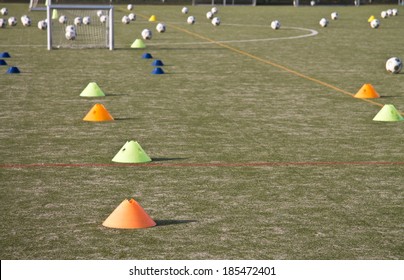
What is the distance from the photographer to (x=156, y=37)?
33.2m

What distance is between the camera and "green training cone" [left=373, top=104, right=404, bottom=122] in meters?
14.9

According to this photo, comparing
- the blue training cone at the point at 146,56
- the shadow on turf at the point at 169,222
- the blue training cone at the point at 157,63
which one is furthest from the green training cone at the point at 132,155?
the blue training cone at the point at 146,56

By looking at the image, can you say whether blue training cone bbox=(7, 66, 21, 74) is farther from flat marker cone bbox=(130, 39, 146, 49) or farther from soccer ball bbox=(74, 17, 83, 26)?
soccer ball bbox=(74, 17, 83, 26)

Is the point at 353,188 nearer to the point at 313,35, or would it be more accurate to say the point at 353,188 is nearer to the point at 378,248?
the point at 378,248

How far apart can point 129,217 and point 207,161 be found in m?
3.26

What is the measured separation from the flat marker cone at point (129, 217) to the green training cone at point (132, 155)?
9.47ft

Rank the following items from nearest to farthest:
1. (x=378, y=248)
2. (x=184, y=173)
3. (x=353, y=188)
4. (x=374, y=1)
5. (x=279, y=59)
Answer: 1. (x=378, y=248)
2. (x=353, y=188)
3. (x=184, y=173)
4. (x=279, y=59)
5. (x=374, y=1)

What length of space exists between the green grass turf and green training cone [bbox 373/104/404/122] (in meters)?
0.19

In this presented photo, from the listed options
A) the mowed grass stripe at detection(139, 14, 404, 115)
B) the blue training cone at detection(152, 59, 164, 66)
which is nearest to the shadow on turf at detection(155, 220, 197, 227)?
the mowed grass stripe at detection(139, 14, 404, 115)

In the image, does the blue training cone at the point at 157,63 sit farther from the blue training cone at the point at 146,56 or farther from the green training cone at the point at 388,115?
the green training cone at the point at 388,115

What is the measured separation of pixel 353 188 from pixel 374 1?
5993 centimetres

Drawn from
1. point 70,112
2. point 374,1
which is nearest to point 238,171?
point 70,112

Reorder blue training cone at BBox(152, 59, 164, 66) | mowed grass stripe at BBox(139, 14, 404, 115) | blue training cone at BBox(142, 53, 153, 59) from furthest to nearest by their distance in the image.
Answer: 1. blue training cone at BBox(142, 53, 153, 59)
2. blue training cone at BBox(152, 59, 164, 66)
3. mowed grass stripe at BBox(139, 14, 404, 115)

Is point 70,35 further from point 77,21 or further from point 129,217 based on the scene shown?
point 129,217
